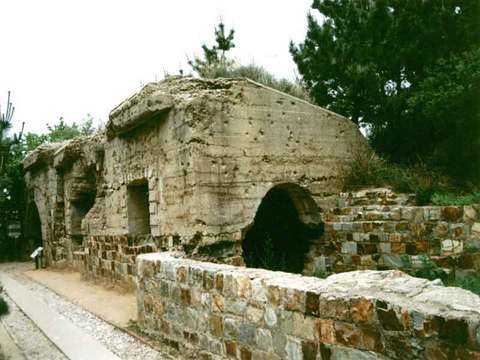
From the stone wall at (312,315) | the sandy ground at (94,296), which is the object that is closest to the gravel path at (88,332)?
the sandy ground at (94,296)

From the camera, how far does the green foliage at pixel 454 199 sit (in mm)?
5656

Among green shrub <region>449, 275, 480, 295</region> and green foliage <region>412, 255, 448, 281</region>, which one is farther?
green foliage <region>412, 255, 448, 281</region>

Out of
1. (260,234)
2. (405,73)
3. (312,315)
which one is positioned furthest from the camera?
(405,73)

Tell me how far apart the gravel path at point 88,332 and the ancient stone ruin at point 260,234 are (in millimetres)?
279

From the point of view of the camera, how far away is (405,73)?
358 inches

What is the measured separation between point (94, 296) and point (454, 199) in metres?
6.17

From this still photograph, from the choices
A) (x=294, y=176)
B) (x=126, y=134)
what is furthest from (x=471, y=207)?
(x=126, y=134)

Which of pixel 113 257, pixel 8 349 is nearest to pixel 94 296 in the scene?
pixel 113 257

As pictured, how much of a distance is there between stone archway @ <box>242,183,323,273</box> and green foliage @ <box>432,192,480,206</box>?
2054 mm

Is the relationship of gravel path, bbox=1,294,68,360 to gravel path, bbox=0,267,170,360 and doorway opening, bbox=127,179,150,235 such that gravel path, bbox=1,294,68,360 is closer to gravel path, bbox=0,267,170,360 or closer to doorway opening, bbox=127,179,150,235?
gravel path, bbox=0,267,170,360

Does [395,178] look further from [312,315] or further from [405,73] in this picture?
[312,315]

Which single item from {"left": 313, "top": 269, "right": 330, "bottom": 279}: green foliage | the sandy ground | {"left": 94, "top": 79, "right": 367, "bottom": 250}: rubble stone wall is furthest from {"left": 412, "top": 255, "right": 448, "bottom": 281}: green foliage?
the sandy ground

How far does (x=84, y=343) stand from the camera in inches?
205

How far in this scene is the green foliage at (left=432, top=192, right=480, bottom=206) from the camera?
18.6ft
